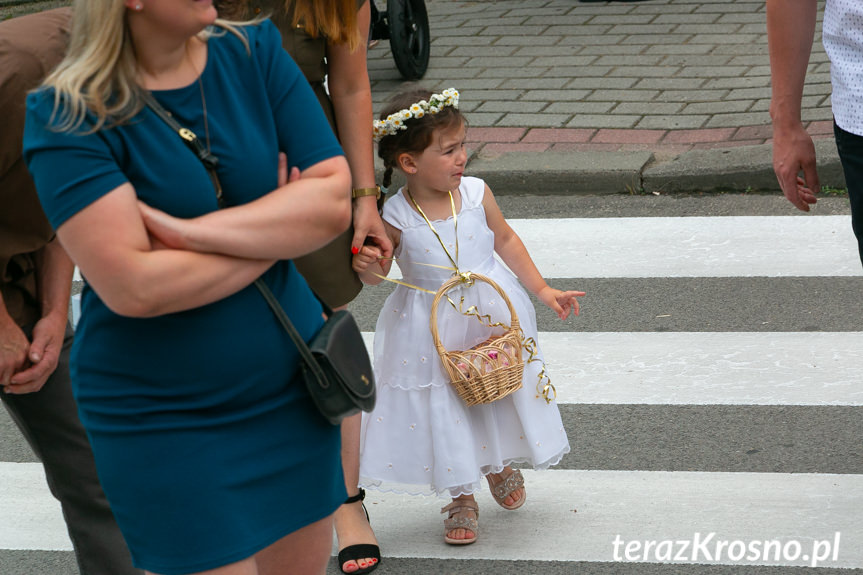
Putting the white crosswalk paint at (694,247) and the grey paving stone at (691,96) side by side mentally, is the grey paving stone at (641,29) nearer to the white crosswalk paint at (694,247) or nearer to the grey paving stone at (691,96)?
the grey paving stone at (691,96)

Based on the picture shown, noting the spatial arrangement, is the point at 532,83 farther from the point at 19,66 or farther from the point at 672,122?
the point at 19,66

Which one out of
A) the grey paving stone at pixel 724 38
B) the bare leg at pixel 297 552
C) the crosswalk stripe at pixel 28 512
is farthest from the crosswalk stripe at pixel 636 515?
the grey paving stone at pixel 724 38

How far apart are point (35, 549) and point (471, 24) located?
734cm

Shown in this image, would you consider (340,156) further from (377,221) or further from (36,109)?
(377,221)

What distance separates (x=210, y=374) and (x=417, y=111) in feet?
4.67

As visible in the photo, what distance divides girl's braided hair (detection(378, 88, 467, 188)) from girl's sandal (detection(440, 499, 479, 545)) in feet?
3.50

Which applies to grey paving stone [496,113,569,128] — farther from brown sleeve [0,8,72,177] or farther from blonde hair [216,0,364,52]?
brown sleeve [0,8,72,177]

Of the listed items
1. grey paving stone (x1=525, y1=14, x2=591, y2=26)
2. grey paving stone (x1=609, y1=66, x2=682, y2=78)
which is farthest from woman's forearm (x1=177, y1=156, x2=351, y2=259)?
grey paving stone (x1=525, y1=14, x2=591, y2=26)

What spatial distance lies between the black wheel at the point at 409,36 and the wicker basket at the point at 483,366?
5.46 m

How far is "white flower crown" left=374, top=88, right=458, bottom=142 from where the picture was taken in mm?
3391

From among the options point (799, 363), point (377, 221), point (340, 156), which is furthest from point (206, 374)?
point (799, 363)

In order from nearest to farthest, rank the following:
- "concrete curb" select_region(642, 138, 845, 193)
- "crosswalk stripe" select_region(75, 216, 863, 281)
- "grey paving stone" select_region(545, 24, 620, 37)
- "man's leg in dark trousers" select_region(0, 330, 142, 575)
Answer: "man's leg in dark trousers" select_region(0, 330, 142, 575), "crosswalk stripe" select_region(75, 216, 863, 281), "concrete curb" select_region(642, 138, 845, 193), "grey paving stone" select_region(545, 24, 620, 37)

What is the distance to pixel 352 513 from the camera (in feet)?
11.8

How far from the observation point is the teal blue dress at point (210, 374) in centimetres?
216
